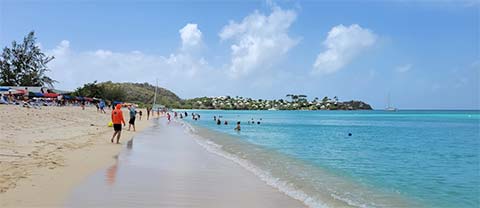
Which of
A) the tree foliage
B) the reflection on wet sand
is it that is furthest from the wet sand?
the tree foliage

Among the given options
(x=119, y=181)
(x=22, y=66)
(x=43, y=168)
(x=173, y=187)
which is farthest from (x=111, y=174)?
(x=22, y=66)

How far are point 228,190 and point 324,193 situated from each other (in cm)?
220

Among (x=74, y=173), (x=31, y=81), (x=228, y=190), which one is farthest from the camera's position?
(x=31, y=81)

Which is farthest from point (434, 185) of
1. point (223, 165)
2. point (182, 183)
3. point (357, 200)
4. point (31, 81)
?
point (31, 81)

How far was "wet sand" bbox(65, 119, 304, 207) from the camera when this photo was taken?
22.3ft

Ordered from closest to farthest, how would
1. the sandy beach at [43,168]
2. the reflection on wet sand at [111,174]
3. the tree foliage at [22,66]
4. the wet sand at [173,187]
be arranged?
the sandy beach at [43,168] < the wet sand at [173,187] < the reflection on wet sand at [111,174] < the tree foliage at [22,66]

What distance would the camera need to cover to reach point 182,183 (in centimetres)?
862

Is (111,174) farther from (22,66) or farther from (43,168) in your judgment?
(22,66)

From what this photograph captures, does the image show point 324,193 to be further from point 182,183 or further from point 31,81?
point 31,81

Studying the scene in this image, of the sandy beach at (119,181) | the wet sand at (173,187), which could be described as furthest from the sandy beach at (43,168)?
the wet sand at (173,187)

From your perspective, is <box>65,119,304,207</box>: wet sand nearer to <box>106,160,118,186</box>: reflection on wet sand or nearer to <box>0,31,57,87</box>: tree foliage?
<box>106,160,118,186</box>: reflection on wet sand

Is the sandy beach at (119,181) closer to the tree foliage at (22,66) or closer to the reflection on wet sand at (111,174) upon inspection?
the reflection on wet sand at (111,174)

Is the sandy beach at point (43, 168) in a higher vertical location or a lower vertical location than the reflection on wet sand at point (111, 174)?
Answer: higher

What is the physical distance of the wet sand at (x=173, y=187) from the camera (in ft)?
22.3
